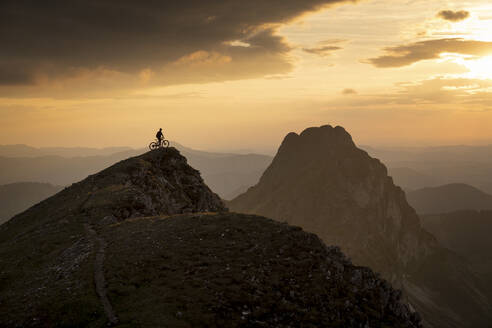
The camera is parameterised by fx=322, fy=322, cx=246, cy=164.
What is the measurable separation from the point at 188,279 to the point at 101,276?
26.1ft

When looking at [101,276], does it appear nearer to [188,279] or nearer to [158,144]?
[188,279]

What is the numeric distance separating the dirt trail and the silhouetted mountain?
78 mm

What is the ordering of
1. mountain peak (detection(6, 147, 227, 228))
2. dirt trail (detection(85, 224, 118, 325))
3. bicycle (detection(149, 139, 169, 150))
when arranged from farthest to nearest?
Result: bicycle (detection(149, 139, 169, 150))
mountain peak (detection(6, 147, 227, 228))
dirt trail (detection(85, 224, 118, 325))

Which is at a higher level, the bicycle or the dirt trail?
the bicycle

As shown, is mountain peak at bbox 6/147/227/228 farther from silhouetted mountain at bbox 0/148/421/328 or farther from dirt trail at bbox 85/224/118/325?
dirt trail at bbox 85/224/118/325

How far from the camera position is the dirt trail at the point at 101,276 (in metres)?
23.4

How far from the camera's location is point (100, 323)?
22.4 metres

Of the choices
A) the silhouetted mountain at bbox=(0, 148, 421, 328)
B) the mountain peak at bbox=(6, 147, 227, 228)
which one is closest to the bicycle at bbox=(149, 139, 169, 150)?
the mountain peak at bbox=(6, 147, 227, 228)

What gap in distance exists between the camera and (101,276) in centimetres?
2852

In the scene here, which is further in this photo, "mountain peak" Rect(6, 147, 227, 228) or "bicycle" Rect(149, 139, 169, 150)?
"bicycle" Rect(149, 139, 169, 150)

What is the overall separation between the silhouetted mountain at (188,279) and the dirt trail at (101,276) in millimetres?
78

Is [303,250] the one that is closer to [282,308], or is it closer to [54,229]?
[282,308]

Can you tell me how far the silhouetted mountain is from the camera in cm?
2353

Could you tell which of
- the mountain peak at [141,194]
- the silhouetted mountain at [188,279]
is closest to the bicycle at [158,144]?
the mountain peak at [141,194]
